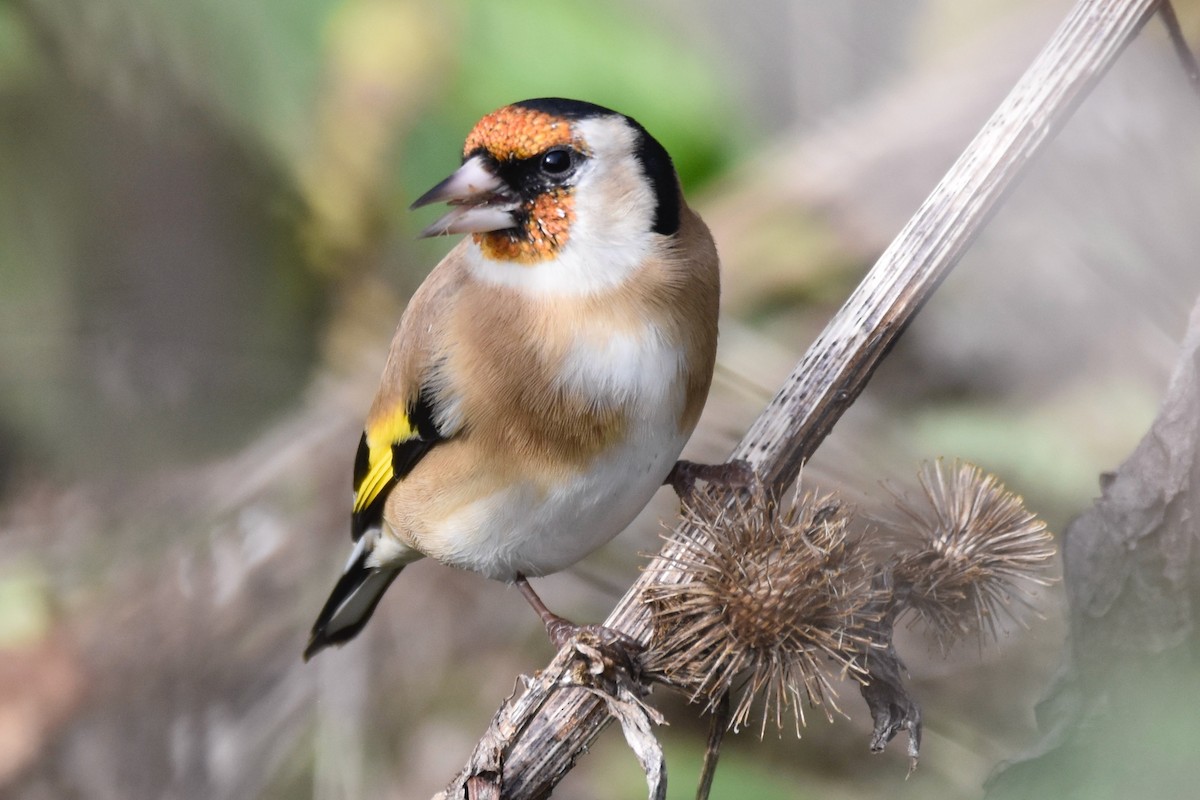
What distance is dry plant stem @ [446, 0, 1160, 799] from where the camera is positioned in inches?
55.5

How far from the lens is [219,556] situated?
9.30 ft

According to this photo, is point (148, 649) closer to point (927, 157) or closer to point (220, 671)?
point (220, 671)

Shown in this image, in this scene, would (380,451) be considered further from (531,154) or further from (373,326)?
(373,326)

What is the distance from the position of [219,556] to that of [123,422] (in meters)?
0.45

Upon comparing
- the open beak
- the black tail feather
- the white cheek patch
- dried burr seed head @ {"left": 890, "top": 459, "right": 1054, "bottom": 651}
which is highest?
the open beak

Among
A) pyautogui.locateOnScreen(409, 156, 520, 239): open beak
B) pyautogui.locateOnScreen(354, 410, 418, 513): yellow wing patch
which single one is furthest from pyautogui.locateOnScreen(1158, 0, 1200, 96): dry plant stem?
pyautogui.locateOnScreen(354, 410, 418, 513): yellow wing patch

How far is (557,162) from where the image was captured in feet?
5.20

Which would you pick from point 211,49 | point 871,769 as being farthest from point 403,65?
point 871,769

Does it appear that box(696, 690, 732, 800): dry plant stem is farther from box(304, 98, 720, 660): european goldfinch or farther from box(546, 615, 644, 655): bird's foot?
box(304, 98, 720, 660): european goldfinch

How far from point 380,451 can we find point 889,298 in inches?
35.4

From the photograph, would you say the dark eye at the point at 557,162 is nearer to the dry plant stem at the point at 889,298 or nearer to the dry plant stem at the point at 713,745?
the dry plant stem at the point at 889,298

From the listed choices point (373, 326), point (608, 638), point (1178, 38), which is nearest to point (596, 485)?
point (608, 638)

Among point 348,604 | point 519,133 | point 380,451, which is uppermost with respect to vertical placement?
point 519,133

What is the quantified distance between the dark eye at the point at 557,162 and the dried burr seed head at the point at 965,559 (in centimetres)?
64
